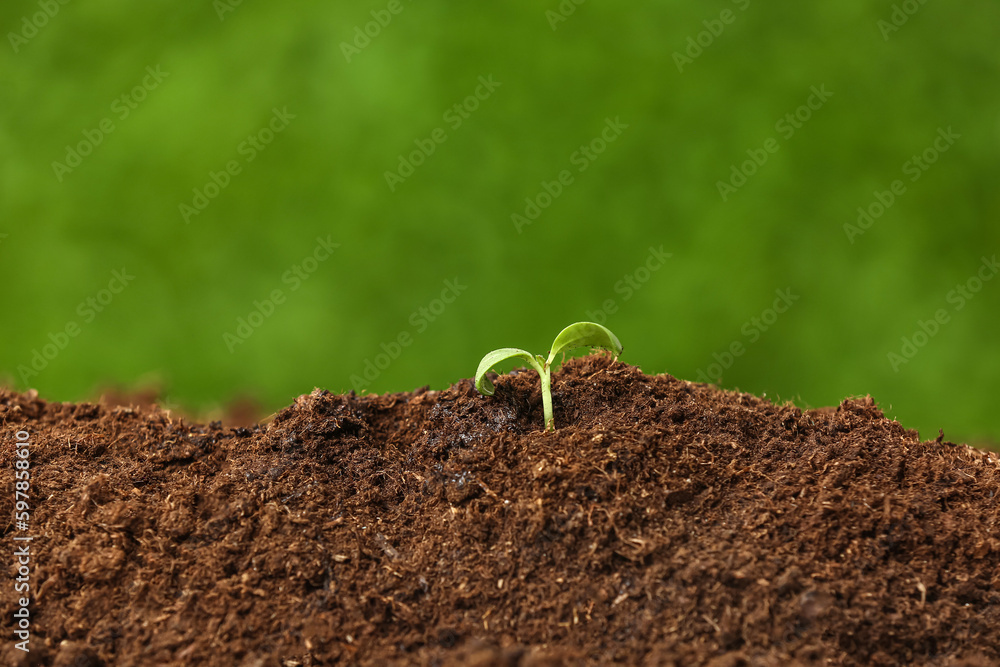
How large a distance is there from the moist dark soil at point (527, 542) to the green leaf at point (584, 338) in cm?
16

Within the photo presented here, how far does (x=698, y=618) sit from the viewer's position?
1.53 m

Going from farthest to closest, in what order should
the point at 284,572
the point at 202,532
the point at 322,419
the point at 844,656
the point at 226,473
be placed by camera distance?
the point at 322,419, the point at 226,473, the point at 202,532, the point at 284,572, the point at 844,656

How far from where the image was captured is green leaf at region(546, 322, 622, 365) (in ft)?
6.48

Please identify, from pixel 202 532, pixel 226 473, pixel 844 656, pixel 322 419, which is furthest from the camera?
pixel 322 419

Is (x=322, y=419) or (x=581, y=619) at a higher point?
(x=322, y=419)

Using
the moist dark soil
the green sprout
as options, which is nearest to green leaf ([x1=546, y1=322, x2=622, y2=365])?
the green sprout

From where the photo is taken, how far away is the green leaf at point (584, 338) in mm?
1976

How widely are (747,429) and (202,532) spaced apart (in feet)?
4.24

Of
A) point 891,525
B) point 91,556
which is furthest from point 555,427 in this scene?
point 91,556

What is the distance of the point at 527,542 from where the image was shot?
166 centimetres

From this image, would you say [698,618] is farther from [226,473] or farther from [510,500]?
[226,473]

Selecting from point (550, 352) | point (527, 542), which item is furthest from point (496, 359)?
point (527, 542)

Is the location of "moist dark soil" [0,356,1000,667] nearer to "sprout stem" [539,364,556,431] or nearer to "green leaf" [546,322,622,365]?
"sprout stem" [539,364,556,431]

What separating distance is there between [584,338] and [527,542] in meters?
0.55
